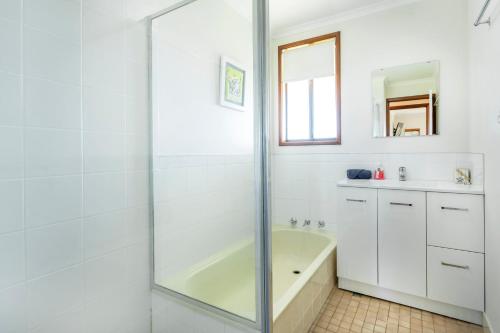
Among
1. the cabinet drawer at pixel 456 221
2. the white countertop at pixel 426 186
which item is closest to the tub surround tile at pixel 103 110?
the white countertop at pixel 426 186

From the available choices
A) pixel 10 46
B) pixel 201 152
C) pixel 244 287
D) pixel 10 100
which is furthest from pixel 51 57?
pixel 244 287

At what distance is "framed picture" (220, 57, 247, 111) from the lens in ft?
4.32

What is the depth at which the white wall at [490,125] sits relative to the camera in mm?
1354

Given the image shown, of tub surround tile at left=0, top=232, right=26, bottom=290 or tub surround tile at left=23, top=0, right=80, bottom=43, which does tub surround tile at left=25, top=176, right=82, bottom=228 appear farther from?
tub surround tile at left=23, top=0, right=80, bottom=43

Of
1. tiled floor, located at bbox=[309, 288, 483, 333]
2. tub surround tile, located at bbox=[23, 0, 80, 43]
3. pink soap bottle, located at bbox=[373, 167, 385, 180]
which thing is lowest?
tiled floor, located at bbox=[309, 288, 483, 333]

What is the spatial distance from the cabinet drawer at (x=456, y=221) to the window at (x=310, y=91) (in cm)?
103

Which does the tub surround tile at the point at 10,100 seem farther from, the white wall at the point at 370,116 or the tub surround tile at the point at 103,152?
the white wall at the point at 370,116

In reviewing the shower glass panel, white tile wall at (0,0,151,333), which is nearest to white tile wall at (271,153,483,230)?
the shower glass panel

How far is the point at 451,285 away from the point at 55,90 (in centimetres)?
248

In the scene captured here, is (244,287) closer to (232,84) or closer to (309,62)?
(232,84)

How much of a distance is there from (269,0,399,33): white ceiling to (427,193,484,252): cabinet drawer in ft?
5.79

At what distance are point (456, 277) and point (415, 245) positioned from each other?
29 cm

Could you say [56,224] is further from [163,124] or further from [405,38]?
[405,38]

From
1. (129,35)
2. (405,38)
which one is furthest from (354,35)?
(129,35)
